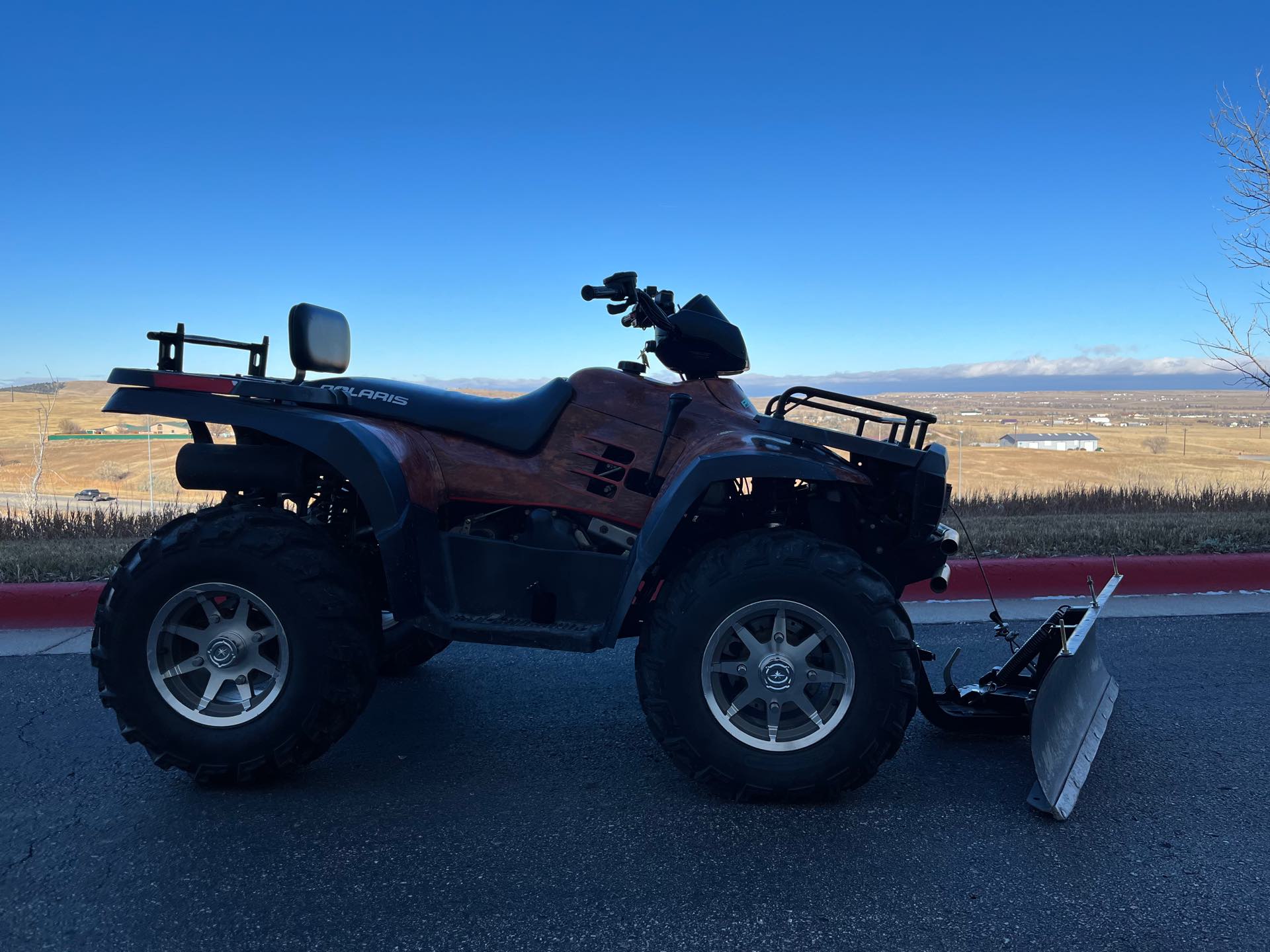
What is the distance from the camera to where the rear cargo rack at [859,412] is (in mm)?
3545

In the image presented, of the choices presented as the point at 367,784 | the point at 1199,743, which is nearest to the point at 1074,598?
the point at 1199,743

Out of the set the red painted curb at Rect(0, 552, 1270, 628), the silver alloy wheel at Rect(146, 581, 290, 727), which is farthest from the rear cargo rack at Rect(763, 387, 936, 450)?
the red painted curb at Rect(0, 552, 1270, 628)

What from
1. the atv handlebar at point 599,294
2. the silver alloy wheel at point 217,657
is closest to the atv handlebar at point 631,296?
the atv handlebar at point 599,294

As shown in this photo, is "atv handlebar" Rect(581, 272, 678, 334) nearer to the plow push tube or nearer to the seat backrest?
the seat backrest

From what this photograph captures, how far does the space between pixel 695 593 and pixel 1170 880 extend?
66.7 inches

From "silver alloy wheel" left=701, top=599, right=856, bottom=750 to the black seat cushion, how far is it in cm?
114

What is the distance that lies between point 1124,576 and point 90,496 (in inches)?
1253

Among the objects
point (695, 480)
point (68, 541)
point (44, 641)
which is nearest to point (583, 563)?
point (695, 480)

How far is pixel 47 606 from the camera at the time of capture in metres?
6.02

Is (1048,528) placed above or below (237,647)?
below

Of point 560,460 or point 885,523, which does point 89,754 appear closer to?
point 560,460

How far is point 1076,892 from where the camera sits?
2.64 meters

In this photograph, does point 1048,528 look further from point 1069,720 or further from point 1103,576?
point 1069,720

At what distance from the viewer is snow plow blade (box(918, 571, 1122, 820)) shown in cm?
317
